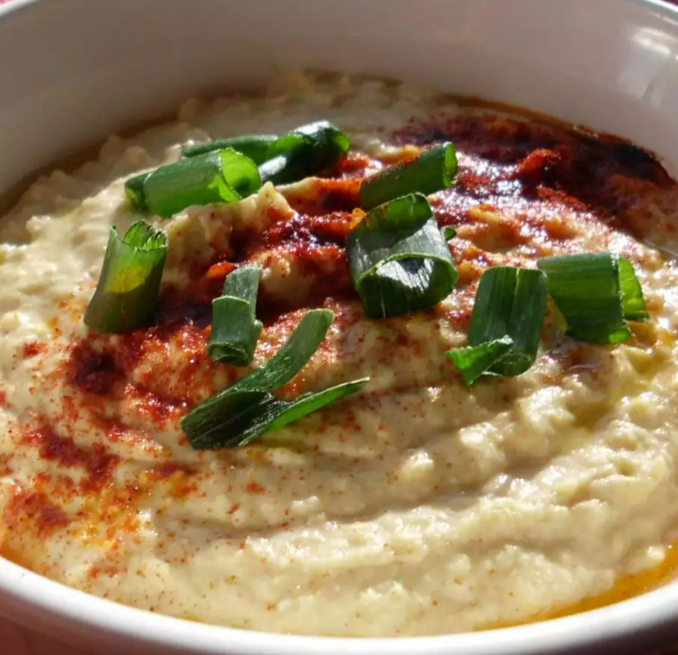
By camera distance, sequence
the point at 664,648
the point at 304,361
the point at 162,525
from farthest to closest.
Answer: the point at 304,361 → the point at 162,525 → the point at 664,648

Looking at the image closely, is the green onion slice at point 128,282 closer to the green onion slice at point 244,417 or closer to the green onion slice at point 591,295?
the green onion slice at point 244,417

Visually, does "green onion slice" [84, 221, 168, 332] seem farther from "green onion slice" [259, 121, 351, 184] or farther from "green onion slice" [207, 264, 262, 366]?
"green onion slice" [259, 121, 351, 184]

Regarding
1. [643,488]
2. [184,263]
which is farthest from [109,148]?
[643,488]

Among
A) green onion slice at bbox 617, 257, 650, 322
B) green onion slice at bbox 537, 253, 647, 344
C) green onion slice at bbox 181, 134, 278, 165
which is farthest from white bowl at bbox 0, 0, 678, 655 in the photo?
green onion slice at bbox 537, 253, 647, 344

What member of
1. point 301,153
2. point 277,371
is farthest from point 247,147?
point 277,371

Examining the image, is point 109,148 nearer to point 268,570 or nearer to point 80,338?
point 80,338

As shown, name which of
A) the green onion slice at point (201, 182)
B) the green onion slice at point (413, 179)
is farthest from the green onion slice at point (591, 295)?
the green onion slice at point (201, 182)

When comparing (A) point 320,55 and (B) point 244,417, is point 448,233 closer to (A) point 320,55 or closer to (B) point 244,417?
(B) point 244,417
